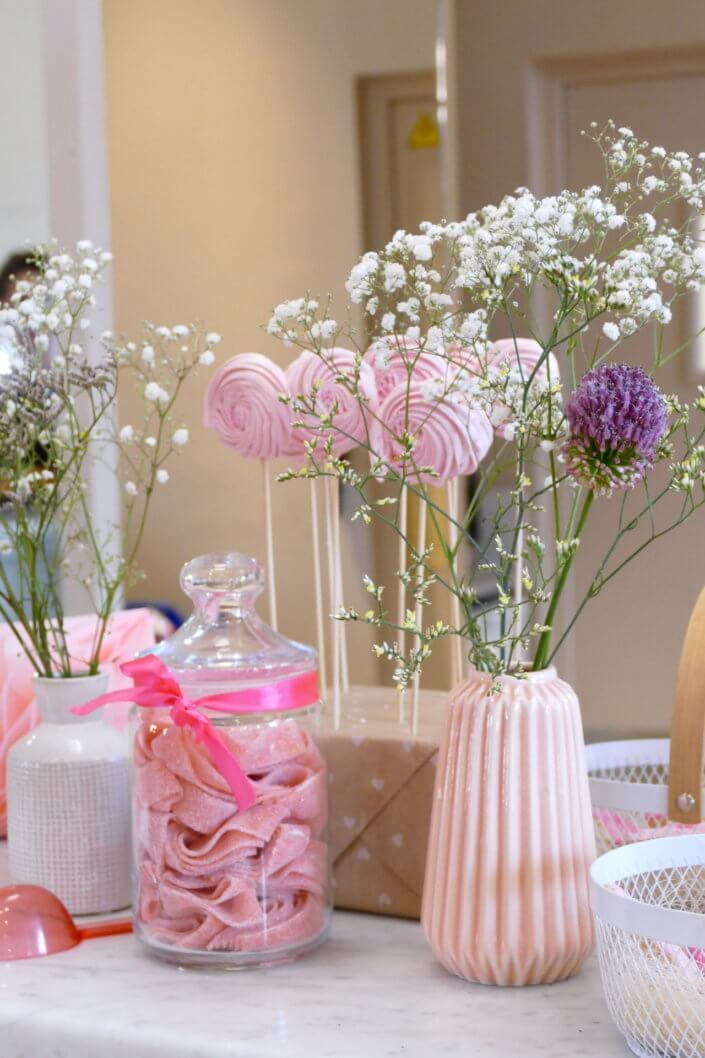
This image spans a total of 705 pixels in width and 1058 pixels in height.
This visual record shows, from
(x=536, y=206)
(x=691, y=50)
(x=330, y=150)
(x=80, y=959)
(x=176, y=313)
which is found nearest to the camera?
(x=536, y=206)

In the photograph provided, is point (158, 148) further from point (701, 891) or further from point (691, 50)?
point (701, 891)

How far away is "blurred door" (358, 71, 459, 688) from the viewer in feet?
4.28

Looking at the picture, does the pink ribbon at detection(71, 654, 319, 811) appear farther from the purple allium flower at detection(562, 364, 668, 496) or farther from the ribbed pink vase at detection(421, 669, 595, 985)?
the purple allium flower at detection(562, 364, 668, 496)

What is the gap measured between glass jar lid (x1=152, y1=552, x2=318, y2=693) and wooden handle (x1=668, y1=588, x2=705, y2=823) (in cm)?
25

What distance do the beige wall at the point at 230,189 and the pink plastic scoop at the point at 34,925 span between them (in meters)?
0.58

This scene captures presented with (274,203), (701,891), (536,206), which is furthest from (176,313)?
(701,891)

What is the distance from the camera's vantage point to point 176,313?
1505 mm

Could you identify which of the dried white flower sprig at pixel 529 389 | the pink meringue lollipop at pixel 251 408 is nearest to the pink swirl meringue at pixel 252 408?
the pink meringue lollipop at pixel 251 408

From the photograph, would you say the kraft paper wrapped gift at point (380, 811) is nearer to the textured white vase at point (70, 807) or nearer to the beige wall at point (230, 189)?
the textured white vase at point (70, 807)

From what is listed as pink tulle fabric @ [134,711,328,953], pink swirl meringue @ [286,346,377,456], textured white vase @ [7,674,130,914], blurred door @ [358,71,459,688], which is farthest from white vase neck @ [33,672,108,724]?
blurred door @ [358,71,459,688]

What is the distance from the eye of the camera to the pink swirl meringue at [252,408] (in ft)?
3.02

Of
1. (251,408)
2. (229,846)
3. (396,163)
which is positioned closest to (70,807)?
(229,846)

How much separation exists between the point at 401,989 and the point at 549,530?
56cm

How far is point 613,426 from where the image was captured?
0.63 meters
